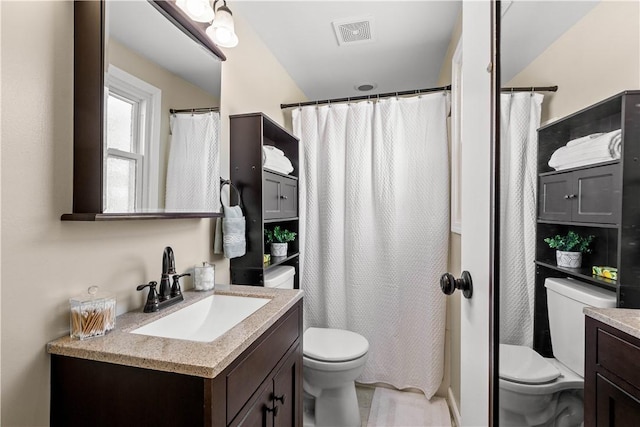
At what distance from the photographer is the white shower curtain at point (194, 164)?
4.17 ft

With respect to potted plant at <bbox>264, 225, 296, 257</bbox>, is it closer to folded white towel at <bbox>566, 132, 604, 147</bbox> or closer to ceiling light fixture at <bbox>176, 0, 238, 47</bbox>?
ceiling light fixture at <bbox>176, 0, 238, 47</bbox>

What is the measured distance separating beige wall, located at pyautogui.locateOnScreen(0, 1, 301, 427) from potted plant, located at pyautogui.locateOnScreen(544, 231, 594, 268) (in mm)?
1117

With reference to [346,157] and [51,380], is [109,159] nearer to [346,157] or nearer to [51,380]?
[51,380]

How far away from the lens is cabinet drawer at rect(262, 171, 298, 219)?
1.79 m

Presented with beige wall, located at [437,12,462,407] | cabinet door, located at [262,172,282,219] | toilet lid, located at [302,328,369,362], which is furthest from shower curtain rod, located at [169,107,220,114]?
beige wall, located at [437,12,462,407]

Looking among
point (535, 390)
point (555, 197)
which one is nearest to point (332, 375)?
point (535, 390)

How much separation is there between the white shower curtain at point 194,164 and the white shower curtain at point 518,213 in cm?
113

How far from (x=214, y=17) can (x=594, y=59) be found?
154 centimetres

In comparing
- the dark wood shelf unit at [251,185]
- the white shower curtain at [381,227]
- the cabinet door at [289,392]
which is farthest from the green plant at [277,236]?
the cabinet door at [289,392]

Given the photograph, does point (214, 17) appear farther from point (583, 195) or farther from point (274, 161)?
point (583, 195)

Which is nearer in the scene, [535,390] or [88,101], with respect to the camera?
[535,390]

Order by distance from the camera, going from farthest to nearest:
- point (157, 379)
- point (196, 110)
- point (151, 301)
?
point (196, 110) → point (151, 301) → point (157, 379)

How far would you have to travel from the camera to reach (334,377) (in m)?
1.75

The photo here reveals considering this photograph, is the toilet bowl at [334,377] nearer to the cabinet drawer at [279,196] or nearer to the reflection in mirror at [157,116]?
the cabinet drawer at [279,196]
